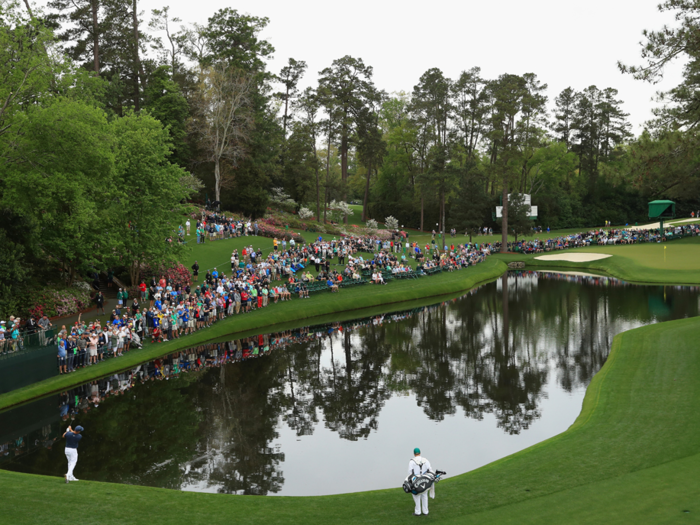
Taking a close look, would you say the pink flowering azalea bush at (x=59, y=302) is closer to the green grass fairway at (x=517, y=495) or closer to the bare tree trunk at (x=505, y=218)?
the green grass fairway at (x=517, y=495)

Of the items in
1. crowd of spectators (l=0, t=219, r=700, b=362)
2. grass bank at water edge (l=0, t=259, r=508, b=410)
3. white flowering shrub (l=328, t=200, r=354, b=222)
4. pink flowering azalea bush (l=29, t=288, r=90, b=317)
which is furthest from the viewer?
white flowering shrub (l=328, t=200, r=354, b=222)

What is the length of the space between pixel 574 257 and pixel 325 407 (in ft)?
155

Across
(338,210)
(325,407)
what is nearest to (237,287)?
(325,407)

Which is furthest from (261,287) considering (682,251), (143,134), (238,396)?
(682,251)

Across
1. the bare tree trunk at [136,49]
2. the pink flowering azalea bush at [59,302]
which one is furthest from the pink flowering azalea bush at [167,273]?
the bare tree trunk at [136,49]

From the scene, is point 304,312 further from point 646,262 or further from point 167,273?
point 646,262

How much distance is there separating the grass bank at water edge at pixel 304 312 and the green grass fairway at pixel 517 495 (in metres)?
8.39

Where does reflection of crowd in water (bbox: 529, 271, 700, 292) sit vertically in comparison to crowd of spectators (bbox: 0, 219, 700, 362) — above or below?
below

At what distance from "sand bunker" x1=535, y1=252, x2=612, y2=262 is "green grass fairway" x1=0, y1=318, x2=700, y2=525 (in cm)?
4412

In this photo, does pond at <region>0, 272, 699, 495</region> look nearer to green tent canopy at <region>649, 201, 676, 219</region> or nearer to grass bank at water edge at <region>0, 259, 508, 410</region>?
grass bank at water edge at <region>0, 259, 508, 410</region>

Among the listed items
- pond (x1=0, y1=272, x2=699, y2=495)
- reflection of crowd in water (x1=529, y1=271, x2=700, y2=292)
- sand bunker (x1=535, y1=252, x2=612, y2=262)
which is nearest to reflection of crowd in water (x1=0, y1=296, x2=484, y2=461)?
pond (x1=0, y1=272, x2=699, y2=495)

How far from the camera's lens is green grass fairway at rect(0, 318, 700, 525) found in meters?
11.9

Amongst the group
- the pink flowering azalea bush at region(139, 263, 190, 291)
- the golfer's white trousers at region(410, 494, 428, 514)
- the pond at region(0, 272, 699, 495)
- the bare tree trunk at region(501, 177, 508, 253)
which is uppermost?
the bare tree trunk at region(501, 177, 508, 253)

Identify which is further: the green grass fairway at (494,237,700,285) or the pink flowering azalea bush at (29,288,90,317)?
the green grass fairway at (494,237,700,285)
